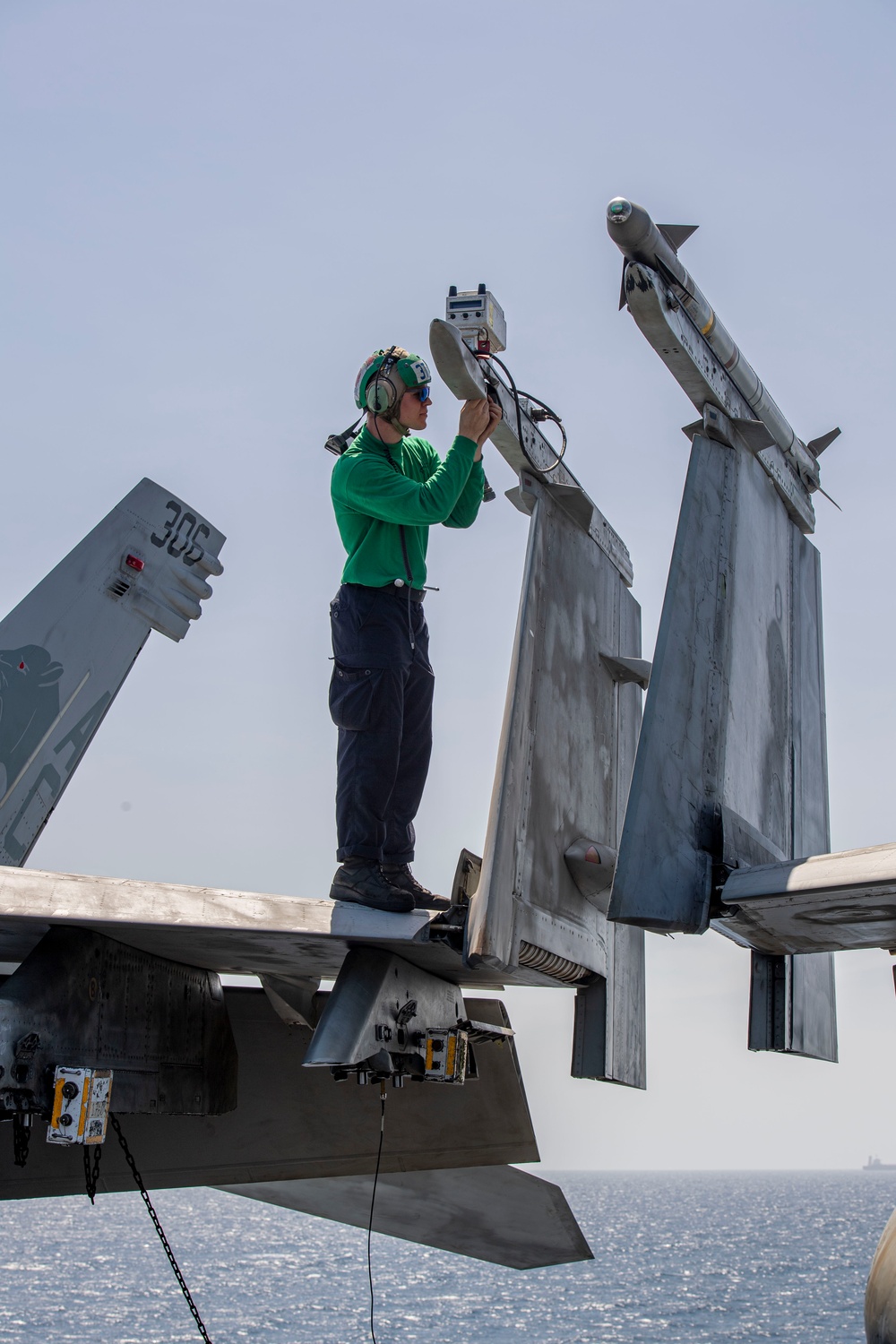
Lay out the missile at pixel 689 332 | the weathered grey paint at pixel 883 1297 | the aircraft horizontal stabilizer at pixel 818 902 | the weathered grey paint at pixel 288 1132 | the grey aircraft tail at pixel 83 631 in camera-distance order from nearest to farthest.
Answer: the weathered grey paint at pixel 883 1297 < the aircraft horizontal stabilizer at pixel 818 902 < the missile at pixel 689 332 < the weathered grey paint at pixel 288 1132 < the grey aircraft tail at pixel 83 631

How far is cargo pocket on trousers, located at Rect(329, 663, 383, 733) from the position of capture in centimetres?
446

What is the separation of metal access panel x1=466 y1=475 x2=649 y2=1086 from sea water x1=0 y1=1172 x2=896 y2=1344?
8.89m

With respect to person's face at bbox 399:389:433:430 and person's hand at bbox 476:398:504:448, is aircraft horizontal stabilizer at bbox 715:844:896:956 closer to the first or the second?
person's hand at bbox 476:398:504:448

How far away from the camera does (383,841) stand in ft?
14.7

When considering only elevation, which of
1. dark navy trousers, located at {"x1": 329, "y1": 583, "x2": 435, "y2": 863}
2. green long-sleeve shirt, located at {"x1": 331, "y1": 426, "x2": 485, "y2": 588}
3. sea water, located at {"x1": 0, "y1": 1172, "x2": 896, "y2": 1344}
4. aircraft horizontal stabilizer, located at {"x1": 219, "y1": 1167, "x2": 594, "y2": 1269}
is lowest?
sea water, located at {"x1": 0, "y1": 1172, "x2": 896, "y2": 1344}

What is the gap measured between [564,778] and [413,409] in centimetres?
159

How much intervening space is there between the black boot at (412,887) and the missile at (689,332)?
7.22 feet

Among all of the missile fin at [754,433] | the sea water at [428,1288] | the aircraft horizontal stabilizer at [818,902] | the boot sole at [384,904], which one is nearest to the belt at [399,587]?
the boot sole at [384,904]

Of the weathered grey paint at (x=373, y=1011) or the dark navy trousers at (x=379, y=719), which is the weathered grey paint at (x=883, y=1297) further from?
the dark navy trousers at (x=379, y=719)

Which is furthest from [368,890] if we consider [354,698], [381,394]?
[381,394]

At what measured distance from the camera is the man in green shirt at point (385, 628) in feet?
14.5

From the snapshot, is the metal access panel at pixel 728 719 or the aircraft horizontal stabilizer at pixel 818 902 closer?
the aircraft horizontal stabilizer at pixel 818 902

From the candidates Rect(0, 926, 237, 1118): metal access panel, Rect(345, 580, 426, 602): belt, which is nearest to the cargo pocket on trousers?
Rect(345, 580, 426, 602): belt

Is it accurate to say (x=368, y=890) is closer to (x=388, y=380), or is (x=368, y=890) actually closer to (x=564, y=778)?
(x=564, y=778)
